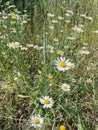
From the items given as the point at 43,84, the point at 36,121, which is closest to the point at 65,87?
the point at 43,84

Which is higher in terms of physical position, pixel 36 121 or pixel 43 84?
pixel 43 84

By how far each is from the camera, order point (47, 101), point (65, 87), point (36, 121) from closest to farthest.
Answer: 1. point (36, 121)
2. point (47, 101)
3. point (65, 87)

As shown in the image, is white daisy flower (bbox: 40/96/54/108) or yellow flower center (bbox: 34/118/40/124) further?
white daisy flower (bbox: 40/96/54/108)

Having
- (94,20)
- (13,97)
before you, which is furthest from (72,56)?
(94,20)

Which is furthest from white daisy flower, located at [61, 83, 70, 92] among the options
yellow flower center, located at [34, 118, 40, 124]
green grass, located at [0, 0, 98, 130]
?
yellow flower center, located at [34, 118, 40, 124]

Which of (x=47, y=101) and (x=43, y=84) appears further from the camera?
(x=43, y=84)

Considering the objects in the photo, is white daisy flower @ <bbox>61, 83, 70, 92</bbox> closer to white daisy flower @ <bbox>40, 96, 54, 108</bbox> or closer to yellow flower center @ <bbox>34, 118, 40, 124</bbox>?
white daisy flower @ <bbox>40, 96, 54, 108</bbox>

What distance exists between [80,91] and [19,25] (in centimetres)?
91

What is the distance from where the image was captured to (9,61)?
8.13ft

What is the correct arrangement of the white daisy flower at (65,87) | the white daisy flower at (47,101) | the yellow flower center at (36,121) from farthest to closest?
the white daisy flower at (65,87)
the white daisy flower at (47,101)
the yellow flower center at (36,121)

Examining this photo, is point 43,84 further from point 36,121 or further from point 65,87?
point 36,121

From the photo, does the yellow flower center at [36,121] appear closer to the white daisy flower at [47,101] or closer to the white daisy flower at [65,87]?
the white daisy flower at [47,101]

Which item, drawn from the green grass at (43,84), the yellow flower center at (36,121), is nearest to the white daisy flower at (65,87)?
the green grass at (43,84)

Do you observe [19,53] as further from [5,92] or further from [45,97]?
[45,97]
